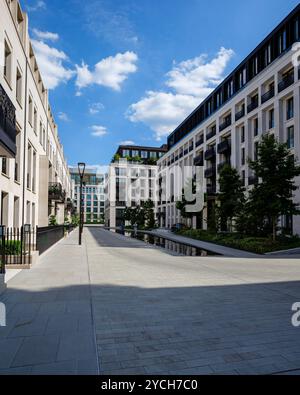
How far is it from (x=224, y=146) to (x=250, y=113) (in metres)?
7.16

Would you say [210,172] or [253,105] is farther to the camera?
[210,172]

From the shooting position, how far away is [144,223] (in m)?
66.4

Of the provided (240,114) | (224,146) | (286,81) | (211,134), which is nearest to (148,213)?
(211,134)

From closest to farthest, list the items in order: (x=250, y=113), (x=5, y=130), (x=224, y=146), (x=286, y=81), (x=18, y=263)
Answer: (x=5, y=130) < (x=18, y=263) < (x=286, y=81) < (x=250, y=113) < (x=224, y=146)

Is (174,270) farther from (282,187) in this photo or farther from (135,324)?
(282,187)

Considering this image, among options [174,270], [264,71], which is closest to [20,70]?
[174,270]

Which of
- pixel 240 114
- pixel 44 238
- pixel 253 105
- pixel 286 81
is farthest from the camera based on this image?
pixel 240 114

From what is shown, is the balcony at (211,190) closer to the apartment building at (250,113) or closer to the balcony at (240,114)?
the apartment building at (250,113)

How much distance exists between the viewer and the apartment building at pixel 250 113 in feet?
87.3

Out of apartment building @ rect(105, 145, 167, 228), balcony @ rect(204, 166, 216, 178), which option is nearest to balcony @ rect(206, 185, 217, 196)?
balcony @ rect(204, 166, 216, 178)

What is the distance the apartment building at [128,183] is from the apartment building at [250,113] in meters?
28.9

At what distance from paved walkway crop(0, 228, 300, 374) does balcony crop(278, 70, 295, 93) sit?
22885mm

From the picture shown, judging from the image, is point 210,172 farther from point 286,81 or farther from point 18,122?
point 18,122

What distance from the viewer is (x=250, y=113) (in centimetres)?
3275
